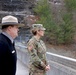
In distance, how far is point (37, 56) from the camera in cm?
699

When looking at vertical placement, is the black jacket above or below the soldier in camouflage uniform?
above

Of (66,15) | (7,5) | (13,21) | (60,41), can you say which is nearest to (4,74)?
(13,21)

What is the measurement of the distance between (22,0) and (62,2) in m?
7.49

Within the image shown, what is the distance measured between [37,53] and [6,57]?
233 centimetres

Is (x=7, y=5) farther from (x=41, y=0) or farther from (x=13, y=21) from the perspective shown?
(x=13, y=21)

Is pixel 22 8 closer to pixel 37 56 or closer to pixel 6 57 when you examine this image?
pixel 37 56

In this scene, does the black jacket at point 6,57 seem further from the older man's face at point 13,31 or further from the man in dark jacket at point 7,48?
the older man's face at point 13,31

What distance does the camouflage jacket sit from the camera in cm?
697

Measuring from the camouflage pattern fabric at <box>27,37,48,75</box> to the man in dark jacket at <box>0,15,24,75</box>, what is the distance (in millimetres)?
2113

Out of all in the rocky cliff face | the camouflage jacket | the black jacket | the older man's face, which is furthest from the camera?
the rocky cliff face

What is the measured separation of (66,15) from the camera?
215ft

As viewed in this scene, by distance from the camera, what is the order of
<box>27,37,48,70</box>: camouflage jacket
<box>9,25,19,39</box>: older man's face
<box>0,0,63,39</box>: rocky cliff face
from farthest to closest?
<box>0,0,63,39</box>: rocky cliff face < <box>27,37,48,70</box>: camouflage jacket < <box>9,25,19,39</box>: older man's face

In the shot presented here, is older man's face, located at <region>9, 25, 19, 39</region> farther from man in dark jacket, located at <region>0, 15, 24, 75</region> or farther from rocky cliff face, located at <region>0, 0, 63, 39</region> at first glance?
rocky cliff face, located at <region>0, 0, 63, 39</region>

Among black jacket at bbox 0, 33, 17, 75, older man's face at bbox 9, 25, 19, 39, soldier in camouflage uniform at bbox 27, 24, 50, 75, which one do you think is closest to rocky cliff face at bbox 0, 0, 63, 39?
soldier in camouflage uniform at bbox 27, 24, 50, 75
